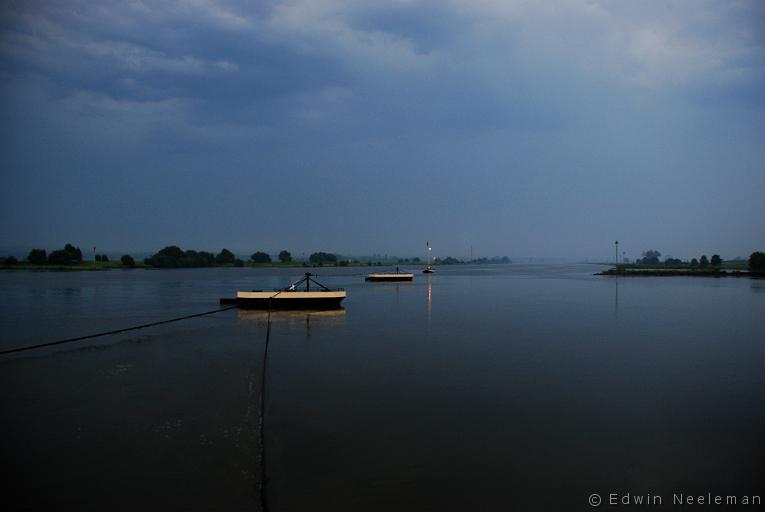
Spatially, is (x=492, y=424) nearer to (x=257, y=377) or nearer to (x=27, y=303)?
(x=257, y=377)

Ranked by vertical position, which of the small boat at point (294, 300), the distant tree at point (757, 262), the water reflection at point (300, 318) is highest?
the distant tree at point (757, 262)

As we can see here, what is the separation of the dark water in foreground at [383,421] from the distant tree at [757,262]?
115 m

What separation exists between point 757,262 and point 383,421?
466 ft

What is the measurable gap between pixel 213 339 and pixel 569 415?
2041cm

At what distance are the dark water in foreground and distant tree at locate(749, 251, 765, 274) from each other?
115m

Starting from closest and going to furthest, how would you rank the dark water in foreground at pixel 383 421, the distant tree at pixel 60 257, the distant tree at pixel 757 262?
the dark water in foreground at pixel 383 421, the distant tree at pixel 757 262, the distant tree at pixel 60 257

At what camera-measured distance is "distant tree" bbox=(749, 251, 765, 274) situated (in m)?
117

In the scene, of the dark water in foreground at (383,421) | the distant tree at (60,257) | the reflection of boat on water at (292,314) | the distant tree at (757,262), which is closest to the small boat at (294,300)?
the reflection of boat on water at (292,314)

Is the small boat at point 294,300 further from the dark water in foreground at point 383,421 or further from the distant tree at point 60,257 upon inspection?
the distant tree at point 60,257

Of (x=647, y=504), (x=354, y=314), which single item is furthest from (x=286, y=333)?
(x=647, y=504)

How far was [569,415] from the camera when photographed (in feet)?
44.2

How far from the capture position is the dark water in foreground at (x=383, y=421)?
9211mm

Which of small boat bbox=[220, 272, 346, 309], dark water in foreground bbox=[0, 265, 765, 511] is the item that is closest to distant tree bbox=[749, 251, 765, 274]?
dark water in foreground bbox=[0, 265, 765, 511]

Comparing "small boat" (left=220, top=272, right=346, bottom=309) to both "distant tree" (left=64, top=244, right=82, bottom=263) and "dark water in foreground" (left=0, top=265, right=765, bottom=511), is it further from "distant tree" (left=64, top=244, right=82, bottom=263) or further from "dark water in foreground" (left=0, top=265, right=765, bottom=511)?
"distant tree" (left=64, top=244, right=82, bottom=263)
